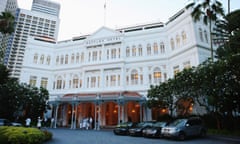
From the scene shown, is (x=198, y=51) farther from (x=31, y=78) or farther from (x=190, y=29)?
(x=31, y=78)

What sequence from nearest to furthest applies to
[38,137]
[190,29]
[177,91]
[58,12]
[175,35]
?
[38,137]
[177,91]
[190,29]
[175,35]
[58,12]

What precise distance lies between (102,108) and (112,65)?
7.82m

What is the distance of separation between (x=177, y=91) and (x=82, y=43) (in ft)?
71.5

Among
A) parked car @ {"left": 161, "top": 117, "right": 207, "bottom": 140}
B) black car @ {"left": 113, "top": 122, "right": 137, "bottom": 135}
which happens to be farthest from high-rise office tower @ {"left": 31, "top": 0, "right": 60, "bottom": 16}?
parked car @ {"left": 161, "top": 117, "right": 207, "bottom": 140}

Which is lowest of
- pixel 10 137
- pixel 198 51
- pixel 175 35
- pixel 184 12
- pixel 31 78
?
pixel 10 137

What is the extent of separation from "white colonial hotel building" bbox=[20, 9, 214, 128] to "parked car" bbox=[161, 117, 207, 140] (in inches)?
293

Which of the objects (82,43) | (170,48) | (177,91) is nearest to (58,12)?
(82,43)

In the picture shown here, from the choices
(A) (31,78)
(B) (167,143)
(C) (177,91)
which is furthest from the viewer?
A: (A) (31,78)

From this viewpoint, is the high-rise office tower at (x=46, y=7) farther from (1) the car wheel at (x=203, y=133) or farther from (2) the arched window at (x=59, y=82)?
(1) the car wheel at (x=203, y=133)

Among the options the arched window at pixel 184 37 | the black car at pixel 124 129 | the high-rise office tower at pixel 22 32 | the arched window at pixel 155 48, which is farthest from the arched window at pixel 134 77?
the high-rise office tower at pixel 22 32

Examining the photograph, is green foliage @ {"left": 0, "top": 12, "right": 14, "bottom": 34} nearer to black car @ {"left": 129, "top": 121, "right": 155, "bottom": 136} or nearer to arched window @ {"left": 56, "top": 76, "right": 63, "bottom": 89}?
arched window @ {"left": 56, "top": 76, "right": 63, "bottom": 89}

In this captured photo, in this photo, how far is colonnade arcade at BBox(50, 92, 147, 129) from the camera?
25.0 meters

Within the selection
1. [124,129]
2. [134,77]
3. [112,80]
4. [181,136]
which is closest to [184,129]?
[181,136]

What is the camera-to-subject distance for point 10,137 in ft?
32.6
